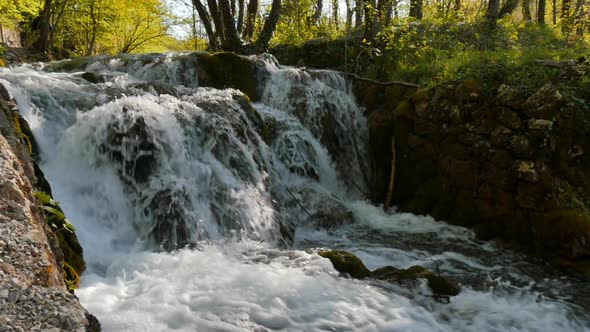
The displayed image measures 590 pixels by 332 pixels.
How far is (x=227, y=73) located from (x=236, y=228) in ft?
16.1

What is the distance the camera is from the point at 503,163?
6.64 meters

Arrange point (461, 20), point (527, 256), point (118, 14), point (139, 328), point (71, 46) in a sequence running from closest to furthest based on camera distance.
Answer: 1. point (139, 328)
2. point (527, 256)
3. point (461, 20)
4. point (118, 14)
5. point (71, 46)

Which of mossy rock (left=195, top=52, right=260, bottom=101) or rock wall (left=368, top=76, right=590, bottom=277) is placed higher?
mossy rock (left=195, top=52, right=260, bottom=101)

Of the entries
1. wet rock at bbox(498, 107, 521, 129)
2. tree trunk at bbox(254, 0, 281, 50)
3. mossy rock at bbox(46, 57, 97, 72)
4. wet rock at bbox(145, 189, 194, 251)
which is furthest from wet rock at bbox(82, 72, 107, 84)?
wet rock at bbox(498, 107, 521, 129)

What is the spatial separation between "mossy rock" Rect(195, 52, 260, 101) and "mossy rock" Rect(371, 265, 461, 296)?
5.81m

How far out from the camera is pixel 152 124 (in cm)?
577

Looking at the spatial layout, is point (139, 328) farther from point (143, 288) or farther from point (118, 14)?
point (118, 14)

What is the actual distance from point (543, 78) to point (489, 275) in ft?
11.5

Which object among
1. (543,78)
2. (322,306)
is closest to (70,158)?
(322,306)

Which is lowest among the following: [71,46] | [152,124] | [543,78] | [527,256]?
[527,256]

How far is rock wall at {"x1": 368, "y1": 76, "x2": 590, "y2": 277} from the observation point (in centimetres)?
598

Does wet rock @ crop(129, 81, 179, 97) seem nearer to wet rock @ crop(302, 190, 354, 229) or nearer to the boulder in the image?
wet rock @ crop(302, 190, 354, 229)

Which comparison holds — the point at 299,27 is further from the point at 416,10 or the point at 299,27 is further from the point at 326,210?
the point at 326,210

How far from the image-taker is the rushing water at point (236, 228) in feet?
12.6
